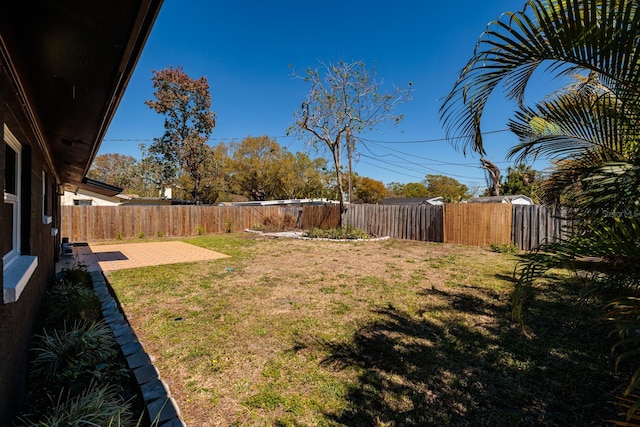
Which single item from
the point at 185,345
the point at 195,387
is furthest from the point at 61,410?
the point at 185,345

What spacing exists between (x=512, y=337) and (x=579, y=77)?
9.59 feet

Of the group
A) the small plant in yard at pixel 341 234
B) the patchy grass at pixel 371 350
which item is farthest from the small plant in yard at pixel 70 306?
the small plant in yard at pixel 341 234

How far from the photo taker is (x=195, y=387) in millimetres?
2586

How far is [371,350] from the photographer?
321 cm

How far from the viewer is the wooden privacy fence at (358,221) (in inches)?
401

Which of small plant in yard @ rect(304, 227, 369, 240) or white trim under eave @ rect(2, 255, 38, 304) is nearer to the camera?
white trim under eave @ rect(2, 255, 38, 304)

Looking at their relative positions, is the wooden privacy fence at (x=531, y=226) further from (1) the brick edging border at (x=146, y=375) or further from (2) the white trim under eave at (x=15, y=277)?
(2) the white trim under eave at (x=15, y=277)

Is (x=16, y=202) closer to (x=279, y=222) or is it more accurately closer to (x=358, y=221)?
(x=358, y=221)

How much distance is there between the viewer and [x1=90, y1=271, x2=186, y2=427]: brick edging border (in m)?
2.11

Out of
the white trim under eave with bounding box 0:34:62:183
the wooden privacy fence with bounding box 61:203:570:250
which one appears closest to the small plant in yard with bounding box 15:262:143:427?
the white trim under eave with bounding box 0:34:62:183

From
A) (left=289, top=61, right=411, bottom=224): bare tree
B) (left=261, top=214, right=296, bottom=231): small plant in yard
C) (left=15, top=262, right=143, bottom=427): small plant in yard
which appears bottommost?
(left=15, top=262, right=143, bottom=427): small plant in yard

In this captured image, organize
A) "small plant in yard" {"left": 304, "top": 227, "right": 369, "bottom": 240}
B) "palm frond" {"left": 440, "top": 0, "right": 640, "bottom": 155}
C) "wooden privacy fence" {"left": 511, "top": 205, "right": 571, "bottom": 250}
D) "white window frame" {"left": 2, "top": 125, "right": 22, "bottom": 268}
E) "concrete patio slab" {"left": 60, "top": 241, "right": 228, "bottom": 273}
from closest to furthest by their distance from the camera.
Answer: "palm frond" {"left": 440, "top": 0, "right": 640, "bottom": 155} < "white window frame" {"left": 2, "top": 125, "right": 22, "bottom": 268} < "concrete patio slab" {"left": 60, "top": 241, "right": 228, "bottom": 273} < "wooden privacy fence" {"left": 511, "top": 205, "right": 571, "bottom": 250} < "small plant in yard" {"left": 304, "top": 227, "right": 369, "bottom": 240}

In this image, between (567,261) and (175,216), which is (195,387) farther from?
(175,216)

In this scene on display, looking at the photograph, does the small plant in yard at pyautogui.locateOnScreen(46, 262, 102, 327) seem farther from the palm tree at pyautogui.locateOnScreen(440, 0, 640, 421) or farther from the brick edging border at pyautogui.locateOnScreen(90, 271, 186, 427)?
the palm tree at pyautogui.locateOnScreen(440, 0, 640, 421)
